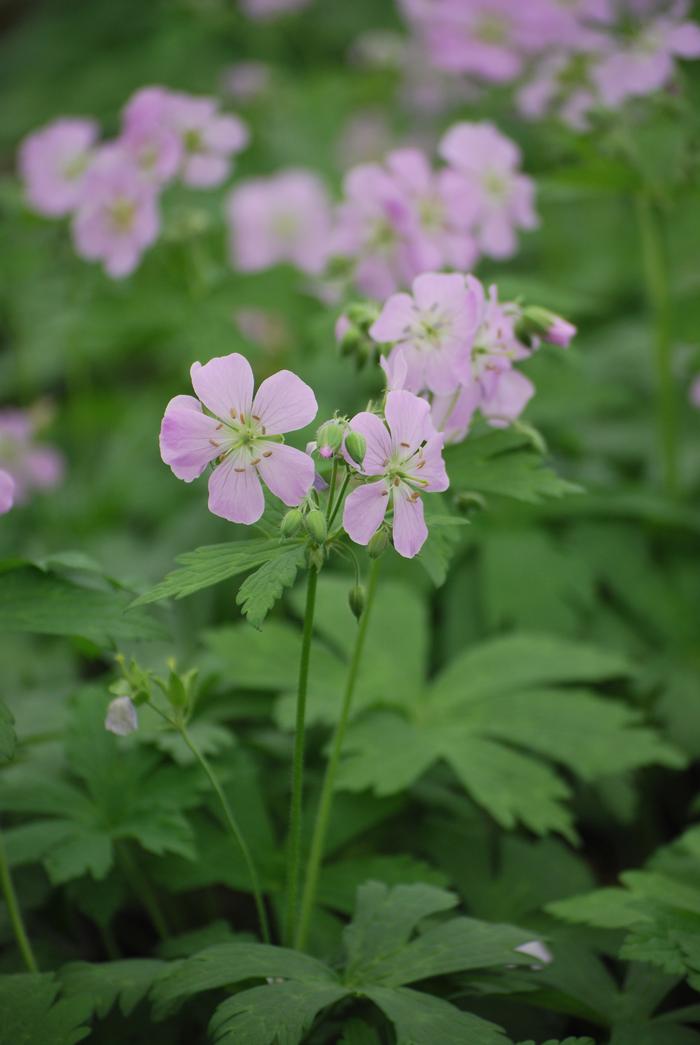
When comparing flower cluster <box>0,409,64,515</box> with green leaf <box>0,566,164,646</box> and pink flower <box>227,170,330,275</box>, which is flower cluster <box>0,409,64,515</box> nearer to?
pink flower <box>227,170,330,275</box>

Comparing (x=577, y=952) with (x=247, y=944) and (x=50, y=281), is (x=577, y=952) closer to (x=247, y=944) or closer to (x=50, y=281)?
(x=247, y=944)

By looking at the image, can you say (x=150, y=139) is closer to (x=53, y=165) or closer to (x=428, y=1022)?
(x=53, y=165)

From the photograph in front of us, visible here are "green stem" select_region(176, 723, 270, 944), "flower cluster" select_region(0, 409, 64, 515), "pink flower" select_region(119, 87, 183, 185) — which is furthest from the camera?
"flower cluster" select_region(0, 409, 64, 515)

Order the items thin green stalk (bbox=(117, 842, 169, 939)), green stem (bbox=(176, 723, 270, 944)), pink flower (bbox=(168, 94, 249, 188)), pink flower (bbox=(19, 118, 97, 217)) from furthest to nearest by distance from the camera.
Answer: pink flower (bbox=(19, 118, 97, 217)), pink flower (bbox=(168, 94, 249, 188)), thin green stalk (bbox=(117, 842, 169, 939)), green stem (bbox=(176, 723, 270, 944))

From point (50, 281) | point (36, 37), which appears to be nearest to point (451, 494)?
point (50, 281)

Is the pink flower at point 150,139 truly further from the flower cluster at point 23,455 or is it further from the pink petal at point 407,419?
the pink petal at point 407,419

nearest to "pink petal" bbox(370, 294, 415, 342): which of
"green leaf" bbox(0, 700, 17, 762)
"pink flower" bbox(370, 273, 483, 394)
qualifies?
"pink flower" bbox(370, 273, 483, 394)
